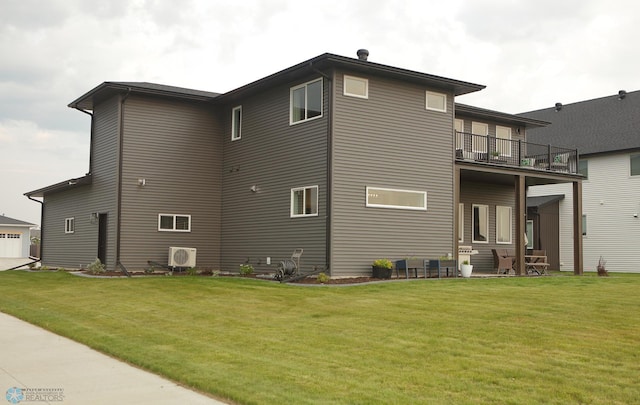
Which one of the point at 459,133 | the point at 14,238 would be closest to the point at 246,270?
the point at 459,133

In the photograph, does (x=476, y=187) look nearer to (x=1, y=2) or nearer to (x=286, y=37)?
(x=286, y=37)

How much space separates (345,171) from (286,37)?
18.0 ft

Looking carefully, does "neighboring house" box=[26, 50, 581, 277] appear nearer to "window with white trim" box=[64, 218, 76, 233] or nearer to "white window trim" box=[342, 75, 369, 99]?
"white window trim" box=[342, 75, 369, 99]

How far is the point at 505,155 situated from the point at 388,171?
7.57m

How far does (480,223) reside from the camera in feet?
79.8

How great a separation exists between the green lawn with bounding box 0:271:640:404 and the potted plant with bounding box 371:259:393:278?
2.03 metres

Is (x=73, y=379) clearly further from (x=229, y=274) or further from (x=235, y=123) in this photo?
(x=235, y=123)

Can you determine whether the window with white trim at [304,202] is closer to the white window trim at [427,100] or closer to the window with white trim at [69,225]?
the white window trim at [427,100]

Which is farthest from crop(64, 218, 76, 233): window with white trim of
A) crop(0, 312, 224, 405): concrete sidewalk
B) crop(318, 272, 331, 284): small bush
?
crop(0, 312, 224, 405): concrete sidewalk

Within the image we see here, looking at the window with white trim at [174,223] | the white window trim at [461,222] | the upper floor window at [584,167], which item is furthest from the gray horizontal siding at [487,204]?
the window with white trim at [174,223]

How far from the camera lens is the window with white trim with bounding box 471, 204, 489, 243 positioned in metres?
24.1

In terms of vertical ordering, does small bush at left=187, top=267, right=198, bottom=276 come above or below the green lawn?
above

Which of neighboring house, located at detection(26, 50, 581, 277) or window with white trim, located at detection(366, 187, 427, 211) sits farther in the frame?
window with white trim, located at detection(366, 187, 427, 211)

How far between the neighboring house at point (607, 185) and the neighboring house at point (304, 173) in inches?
218
